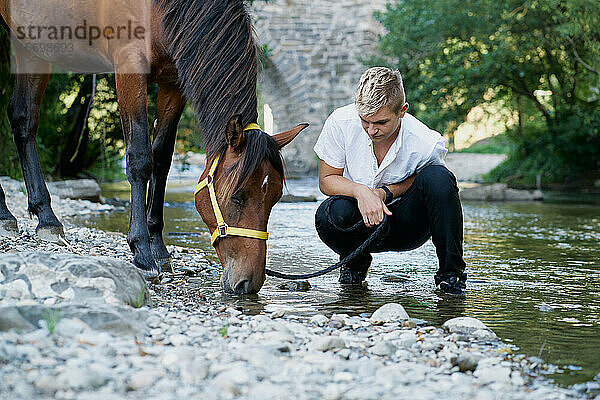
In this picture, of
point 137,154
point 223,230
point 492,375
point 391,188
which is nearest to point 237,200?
point 223,230

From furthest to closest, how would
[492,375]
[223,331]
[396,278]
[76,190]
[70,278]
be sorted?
[76,190], [396,278], [70,278], [223,331], [492,375]

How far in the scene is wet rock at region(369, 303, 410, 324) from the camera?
256cm

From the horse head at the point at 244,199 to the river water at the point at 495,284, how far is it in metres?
Answer: 0.16

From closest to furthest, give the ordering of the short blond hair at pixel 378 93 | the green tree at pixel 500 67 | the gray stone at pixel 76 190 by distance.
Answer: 1. the short blond hair at pixel 378 93
2. the gray stone at pixel 76 190
3. the green tree at pixel 500 67

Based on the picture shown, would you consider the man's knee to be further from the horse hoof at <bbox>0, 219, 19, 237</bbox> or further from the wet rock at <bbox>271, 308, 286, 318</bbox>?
the horse hoof at <bbox>0, 219, 19, 237</bbox>

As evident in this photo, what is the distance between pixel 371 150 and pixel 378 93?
0.38 m

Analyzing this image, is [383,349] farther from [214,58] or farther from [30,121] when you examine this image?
[30,121]

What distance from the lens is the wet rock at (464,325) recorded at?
241 centimetres

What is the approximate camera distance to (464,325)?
2.43 meters

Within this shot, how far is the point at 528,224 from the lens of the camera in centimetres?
672

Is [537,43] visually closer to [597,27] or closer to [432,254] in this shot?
[597,27]

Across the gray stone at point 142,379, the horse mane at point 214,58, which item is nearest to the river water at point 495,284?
the horse mane at point 214,58

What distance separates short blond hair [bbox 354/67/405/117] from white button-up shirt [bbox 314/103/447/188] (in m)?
0.23

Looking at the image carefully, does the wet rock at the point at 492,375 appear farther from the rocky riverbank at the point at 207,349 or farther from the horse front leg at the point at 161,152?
the horse front leg at the point at 161,152
